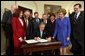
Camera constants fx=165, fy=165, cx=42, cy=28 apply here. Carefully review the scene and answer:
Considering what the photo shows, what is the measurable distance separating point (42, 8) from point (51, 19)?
4.30 ft

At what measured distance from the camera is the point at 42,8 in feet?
16.1

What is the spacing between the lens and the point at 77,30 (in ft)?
10.7

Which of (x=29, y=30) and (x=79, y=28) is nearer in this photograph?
(x=79, y=28)

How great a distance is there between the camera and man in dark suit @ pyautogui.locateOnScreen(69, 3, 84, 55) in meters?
3.20

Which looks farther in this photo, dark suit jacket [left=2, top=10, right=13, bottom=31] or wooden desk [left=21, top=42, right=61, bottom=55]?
dark suit jacket [left=2, top=10, right=13, bottom=31]

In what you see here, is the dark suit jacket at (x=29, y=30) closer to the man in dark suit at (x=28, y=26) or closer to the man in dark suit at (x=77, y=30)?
the man in dark suit at (x=28, y=26)

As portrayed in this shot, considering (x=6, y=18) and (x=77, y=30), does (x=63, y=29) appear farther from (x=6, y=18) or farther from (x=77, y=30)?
(x=6, y=18)

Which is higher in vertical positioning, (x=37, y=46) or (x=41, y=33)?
(x=41, y=33)

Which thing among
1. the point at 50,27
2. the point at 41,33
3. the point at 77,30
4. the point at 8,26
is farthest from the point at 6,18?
the point at 77,30

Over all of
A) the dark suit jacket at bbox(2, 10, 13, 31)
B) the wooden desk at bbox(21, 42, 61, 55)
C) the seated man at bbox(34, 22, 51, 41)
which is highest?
the dark suit jacket at bbox(2, 10, 13, 31)

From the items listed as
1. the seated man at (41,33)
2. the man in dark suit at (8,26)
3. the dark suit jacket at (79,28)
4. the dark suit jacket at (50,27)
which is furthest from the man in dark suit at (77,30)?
the man in dark suit at (8,26)

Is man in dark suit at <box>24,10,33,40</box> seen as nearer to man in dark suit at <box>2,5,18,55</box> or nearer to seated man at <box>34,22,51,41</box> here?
seated man at <box>34,22,51,41</box>

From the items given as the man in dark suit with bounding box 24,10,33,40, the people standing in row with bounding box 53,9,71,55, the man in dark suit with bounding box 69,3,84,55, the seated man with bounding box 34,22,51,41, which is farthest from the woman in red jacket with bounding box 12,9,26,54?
the man in dark suit with bounding box 69,3,84,55

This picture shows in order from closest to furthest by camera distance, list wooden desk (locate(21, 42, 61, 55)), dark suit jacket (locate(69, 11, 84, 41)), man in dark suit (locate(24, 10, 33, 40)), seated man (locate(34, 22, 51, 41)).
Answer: wooden desk (locate(21, 42, 61, 55))
dark suit jacket (locate(69, 11, 84, 41))
seated man (locate(34, 22, 51, 41))
man in dark suit (locate(24, 10, 33, 40))
